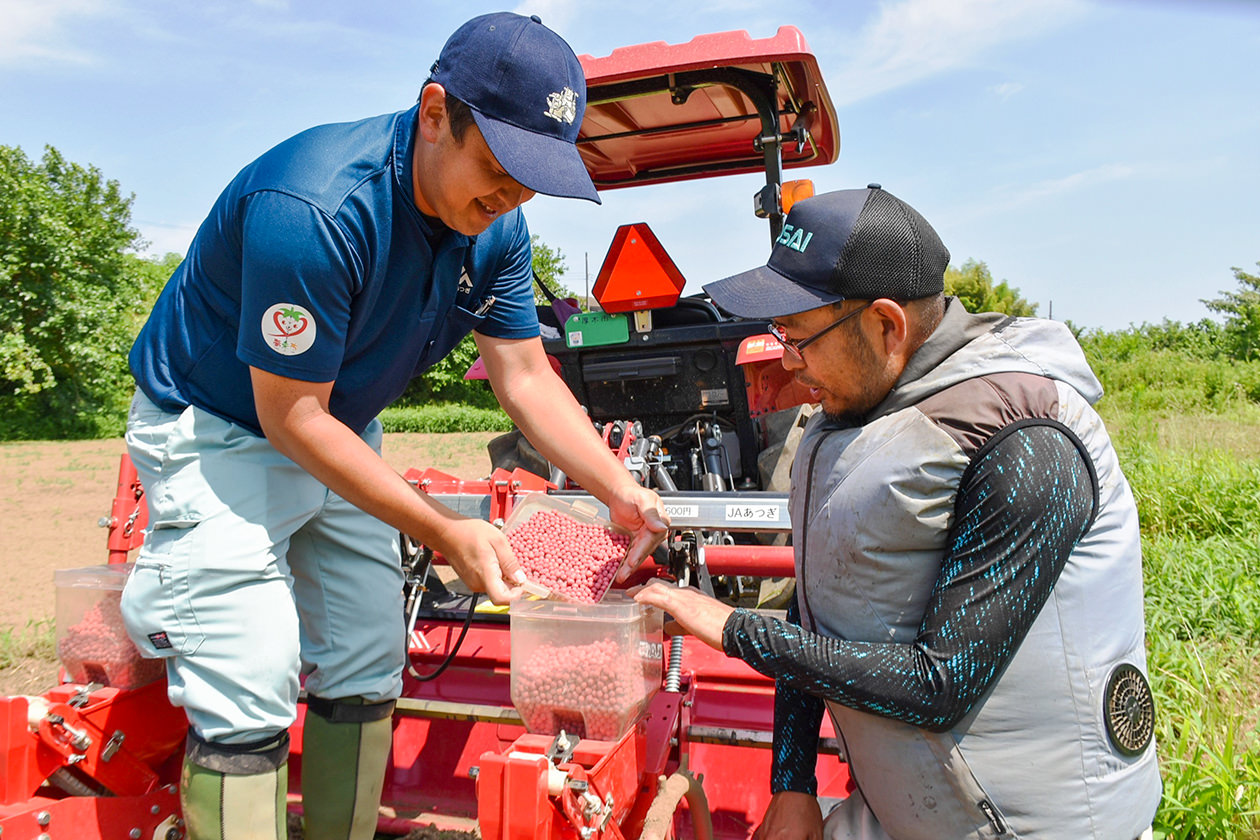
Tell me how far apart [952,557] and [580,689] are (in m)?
0.77

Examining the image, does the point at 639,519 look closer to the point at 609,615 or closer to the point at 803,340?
the point at 609,615

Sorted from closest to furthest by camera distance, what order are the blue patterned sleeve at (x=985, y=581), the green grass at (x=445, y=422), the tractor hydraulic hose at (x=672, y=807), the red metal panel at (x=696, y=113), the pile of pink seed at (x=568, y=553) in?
the blue patterned sleeve at (x=985, y=581), the tractor hydraulic hose at (x=672, y=807), the pile of pink seed at (x=568, y=553), the red metal panel at (x=696, y=113), the green grass at (x=445, y=422)

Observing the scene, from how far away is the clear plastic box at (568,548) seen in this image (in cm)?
202

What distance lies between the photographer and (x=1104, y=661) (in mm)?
1555

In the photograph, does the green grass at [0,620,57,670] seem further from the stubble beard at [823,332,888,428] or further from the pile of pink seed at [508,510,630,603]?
the stubble beard at [823,332,888,428]

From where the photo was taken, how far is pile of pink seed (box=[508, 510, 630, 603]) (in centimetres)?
202

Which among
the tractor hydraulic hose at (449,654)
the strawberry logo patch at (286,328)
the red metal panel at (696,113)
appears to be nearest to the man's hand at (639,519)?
the tractor hydraulic hose at (449,654)

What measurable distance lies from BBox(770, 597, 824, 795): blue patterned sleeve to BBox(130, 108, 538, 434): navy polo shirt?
1.09m

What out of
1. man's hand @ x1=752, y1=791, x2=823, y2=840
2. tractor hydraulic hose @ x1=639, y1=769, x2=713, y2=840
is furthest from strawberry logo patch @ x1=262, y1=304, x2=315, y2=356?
man's hand @ x1=752, y1=791, x2=823, y2=840

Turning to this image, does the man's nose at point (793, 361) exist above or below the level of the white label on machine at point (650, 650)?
above

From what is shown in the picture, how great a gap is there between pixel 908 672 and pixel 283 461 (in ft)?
4.17

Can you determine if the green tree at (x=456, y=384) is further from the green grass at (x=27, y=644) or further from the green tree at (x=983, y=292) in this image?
the green grass at (x=27, y=644)

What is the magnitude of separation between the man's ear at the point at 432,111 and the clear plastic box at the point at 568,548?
904 millimetres

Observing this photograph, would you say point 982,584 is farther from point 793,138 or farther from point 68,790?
point 793,138
